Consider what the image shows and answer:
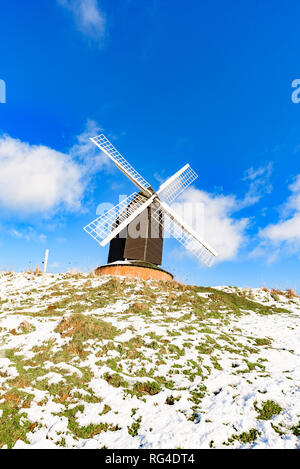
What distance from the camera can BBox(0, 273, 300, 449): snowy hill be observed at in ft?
16.0

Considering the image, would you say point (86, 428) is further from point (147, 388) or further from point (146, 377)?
point (146, 377)

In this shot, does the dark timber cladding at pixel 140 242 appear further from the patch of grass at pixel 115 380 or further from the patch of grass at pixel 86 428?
the patch of grass at pixel 86 428

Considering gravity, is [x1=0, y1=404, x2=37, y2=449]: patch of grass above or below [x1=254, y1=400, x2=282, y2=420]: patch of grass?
below

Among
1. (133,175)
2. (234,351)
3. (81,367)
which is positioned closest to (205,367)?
(234,351)

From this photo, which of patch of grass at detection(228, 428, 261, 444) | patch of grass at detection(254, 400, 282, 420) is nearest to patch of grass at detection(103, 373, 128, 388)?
patch of grass at detection(228, 428, 261, 444)

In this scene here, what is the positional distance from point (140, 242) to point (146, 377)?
57.1 feet

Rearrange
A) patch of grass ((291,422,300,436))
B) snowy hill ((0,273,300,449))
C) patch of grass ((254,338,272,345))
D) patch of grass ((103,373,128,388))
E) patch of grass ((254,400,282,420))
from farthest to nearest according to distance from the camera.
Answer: patch of grass ((254,338,272,345)) < patch of grass ((103,373,128,388)) < patch of grass ((254,400,282,420)) < snowy hill ((0,273,300,449)) < patch of grass ((291,422,300,436))

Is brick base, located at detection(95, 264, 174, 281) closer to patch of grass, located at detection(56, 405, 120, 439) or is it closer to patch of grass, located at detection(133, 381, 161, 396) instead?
patch of grass, located at detection(133, 381, 161, 396)

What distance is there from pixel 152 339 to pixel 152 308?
4.49 m

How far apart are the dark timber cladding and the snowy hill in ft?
31.9

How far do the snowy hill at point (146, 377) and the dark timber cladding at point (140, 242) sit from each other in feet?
31.9

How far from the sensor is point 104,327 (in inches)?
388

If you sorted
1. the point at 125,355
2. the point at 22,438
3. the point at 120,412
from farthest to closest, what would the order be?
the point at 125,355 < the point at 120,412 < the point at 22,438
